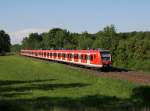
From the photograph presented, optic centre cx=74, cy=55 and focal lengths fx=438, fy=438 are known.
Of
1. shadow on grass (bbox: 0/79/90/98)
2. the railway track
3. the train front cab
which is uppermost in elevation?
the train front cab

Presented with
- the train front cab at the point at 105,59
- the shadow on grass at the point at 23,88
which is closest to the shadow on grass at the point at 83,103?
the shadow on grass at the point at 23,88

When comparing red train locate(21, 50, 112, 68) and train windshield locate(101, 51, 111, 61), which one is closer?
red train locate(21, 50, 112, 68)

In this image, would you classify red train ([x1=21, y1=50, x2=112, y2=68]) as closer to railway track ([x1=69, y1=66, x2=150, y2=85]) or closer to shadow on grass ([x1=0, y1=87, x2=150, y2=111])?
railway track ([x1=69, y1=66, x2=150, y2=85])

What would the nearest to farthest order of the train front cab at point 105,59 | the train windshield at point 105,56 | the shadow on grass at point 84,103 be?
the shadow on grass at point 84,103 → the train front cab at point 105,59 → the train windshield at point 105,56

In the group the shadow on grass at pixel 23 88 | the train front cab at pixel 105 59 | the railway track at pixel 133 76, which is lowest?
the shadow on grass at pixel 23 88

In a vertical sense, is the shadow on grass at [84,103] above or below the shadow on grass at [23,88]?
above

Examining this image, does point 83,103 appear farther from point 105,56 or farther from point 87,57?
point 87,57

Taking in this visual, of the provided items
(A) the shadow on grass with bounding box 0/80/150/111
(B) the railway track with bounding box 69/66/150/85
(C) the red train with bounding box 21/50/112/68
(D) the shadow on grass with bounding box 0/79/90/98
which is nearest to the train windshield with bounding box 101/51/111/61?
(C) the red train with bounding box 21/50/112/68

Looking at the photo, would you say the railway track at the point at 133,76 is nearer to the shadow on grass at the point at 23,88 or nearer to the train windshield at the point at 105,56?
the shadow on grass at the point at 23,88

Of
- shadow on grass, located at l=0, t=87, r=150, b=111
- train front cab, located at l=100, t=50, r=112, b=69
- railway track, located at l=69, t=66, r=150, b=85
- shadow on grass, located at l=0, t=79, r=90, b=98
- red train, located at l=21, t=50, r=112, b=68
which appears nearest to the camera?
shadow on grass, located at l=0, t=87, r=150, b=111

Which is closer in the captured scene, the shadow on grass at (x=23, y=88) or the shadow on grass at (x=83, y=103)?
the shadow on grass at (x=83, y=103)

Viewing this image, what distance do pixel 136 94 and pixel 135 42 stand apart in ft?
109

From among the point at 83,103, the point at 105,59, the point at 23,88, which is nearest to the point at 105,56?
the point at 105,59

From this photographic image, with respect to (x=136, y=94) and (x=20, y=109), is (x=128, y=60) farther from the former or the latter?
(x=20, y=109)
